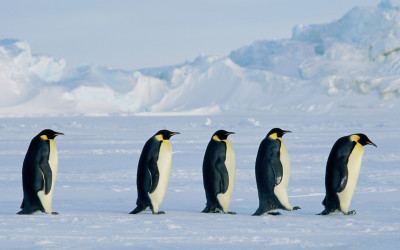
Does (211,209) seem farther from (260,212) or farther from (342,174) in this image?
(342,174)

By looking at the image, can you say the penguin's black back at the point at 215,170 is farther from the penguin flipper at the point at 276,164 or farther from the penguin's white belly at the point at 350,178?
the penguin's white belly at the point at 350,178

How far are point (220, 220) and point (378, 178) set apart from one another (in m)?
3.94

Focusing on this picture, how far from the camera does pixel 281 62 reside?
8094 cm

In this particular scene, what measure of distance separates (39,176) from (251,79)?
77010 mm

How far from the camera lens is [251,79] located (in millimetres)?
80938

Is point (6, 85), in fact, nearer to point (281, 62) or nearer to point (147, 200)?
point (281, 62)

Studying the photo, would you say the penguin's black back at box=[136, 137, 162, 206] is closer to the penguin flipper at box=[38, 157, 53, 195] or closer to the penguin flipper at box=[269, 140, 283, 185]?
the penguin flipper at box=[38, 157, 53, 195]

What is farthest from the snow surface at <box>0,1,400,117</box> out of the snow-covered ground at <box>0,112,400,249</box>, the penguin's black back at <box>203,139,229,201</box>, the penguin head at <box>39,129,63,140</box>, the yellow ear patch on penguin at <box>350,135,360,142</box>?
the yellow ear patch on penguin at <box>350,135,360,142</box>

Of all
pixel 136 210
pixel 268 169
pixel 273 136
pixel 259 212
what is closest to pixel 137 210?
pixel 136 210

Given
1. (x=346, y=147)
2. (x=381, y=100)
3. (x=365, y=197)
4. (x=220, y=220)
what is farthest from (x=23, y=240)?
(x=381, y=100)

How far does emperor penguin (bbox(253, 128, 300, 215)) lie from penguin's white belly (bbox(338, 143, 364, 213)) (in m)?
0.40

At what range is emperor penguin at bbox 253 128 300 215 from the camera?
15.7ft

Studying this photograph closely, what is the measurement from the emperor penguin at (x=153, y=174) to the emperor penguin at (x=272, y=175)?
769mm

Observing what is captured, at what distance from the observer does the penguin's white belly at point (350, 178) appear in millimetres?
4719
